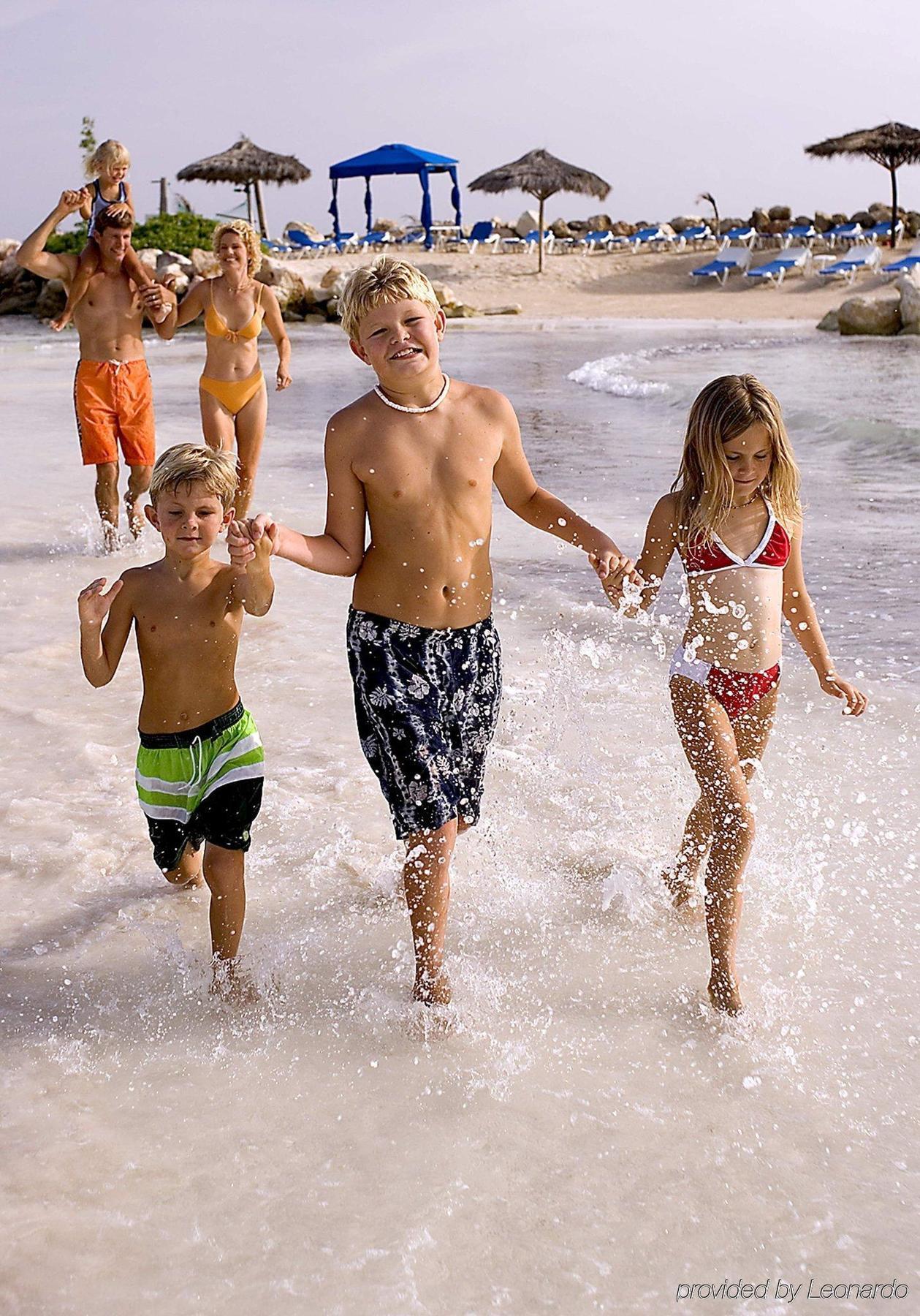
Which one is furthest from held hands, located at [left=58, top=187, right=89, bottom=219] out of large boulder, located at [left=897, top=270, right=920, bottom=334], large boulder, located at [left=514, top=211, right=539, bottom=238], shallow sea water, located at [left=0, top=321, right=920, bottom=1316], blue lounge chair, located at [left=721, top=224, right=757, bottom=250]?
large boulder, located at [left=514, top=211, right=539, bottom=238]

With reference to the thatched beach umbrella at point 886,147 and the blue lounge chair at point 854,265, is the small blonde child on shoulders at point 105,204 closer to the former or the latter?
the blue lounge chair at point 854,265

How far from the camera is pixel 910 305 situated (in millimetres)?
23625

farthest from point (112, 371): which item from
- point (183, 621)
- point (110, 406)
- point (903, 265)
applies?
point (903, 265)

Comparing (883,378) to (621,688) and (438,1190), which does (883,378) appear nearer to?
(621,688)

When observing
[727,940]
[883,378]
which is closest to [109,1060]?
[727,940]

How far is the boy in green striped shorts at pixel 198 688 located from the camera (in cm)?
300

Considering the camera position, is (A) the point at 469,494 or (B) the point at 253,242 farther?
(B) the point at 253,242

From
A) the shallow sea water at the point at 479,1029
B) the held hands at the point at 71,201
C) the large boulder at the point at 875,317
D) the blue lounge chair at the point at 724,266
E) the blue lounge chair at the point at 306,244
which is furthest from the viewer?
the blue lounge chair at the point at 306,244

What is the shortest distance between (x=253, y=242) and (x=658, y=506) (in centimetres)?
485

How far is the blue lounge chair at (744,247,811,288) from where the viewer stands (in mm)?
35031

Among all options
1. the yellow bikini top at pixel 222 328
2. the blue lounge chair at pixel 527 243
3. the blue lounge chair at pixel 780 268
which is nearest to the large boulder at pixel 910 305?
the blue lounge chair at pixel 780 268

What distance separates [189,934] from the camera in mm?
3410

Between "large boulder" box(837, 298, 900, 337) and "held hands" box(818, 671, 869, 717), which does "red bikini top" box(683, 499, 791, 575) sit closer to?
"held hands" box(818, 671, 869, 717)

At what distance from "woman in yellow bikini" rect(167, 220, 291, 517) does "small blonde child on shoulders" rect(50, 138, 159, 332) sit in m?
0.35
